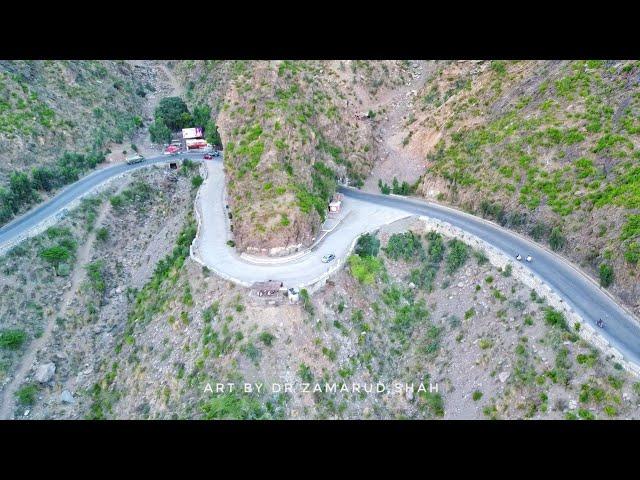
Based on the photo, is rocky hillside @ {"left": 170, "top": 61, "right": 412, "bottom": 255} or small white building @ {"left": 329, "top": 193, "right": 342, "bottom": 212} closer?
rocky hillside @ {"left": 170, "top": 61, "right": 412, "bottom": 255}

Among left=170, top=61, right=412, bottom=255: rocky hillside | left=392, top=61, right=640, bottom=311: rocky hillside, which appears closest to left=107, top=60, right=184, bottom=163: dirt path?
left=170, top=61, right=412, bottom=255: rocky hillside

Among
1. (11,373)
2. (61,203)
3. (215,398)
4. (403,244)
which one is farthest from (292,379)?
(61,203)

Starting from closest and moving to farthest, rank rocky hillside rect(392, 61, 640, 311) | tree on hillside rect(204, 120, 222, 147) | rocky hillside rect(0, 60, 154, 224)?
rocky hillside rect(392, 61, 640, 311), rocky hillside rect(0, 60, 154, 224), tree on hillside rect(204, 120, 222, 147)

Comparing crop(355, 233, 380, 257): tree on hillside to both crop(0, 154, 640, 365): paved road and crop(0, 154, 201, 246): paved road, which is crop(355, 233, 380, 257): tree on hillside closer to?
crop(0, 154, 640, 365): paved road

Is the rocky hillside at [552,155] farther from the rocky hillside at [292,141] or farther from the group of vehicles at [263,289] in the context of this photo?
the rocky hillside at [292,141]

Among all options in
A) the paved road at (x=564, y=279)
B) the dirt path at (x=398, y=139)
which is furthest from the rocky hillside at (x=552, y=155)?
the dirt path at (x=398, y=139)

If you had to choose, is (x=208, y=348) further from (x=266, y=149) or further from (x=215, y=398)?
(x=266, y=149)
